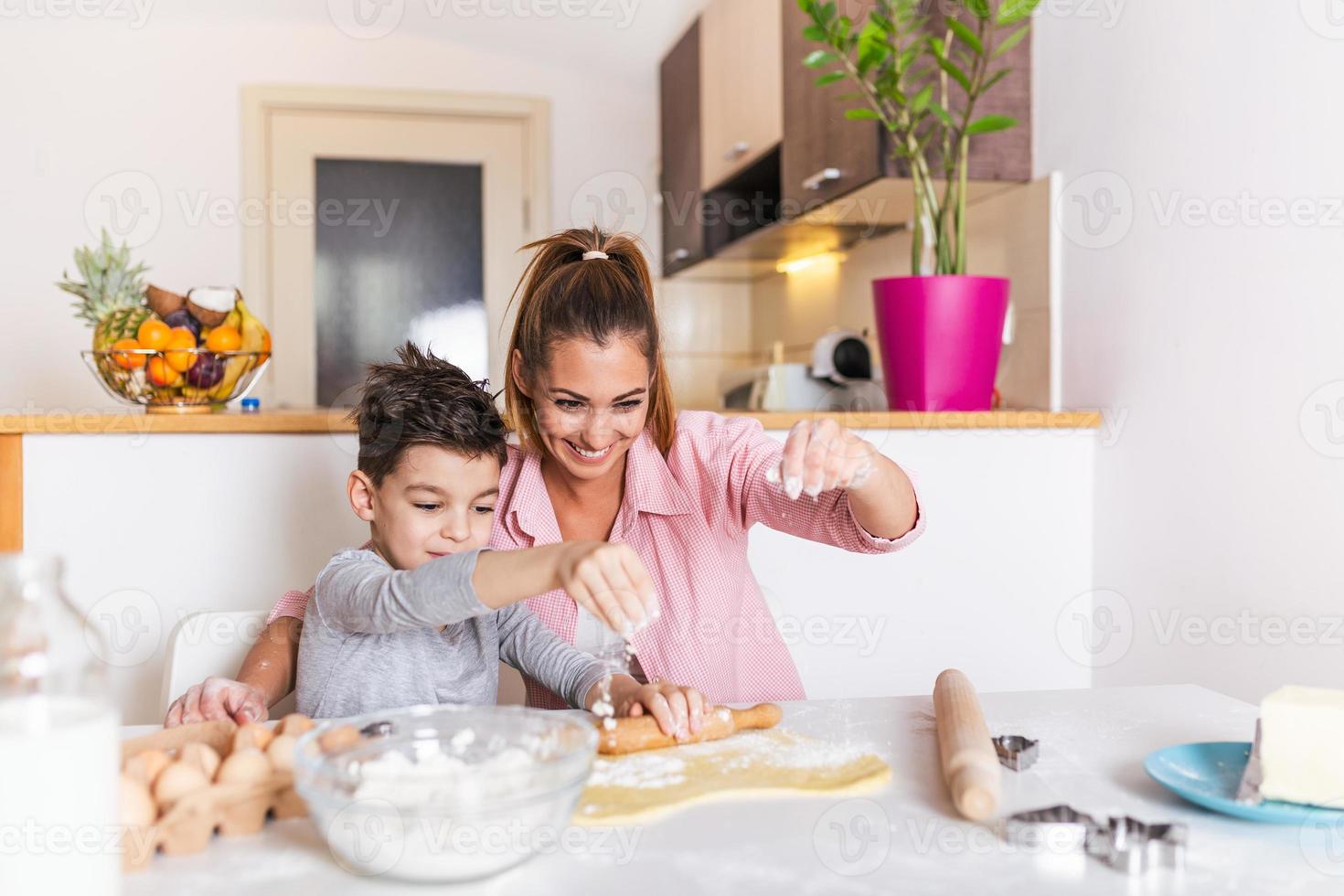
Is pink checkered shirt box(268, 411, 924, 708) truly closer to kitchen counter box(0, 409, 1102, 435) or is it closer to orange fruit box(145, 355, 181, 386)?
kitchen counter box(0, 409, 1102, 435)

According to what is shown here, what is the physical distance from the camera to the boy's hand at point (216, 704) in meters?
1.12

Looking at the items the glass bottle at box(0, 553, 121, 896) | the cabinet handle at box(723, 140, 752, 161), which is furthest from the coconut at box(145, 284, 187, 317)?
the cabinet handle at box(723, 140, 752, 161)

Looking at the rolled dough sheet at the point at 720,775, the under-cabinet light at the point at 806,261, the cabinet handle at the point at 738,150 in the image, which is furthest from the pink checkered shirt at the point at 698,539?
the under-cabinet light at the point at 806,261

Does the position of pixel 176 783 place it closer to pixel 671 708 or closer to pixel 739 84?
pixel 671 708

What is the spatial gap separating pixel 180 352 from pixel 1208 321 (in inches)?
61.0

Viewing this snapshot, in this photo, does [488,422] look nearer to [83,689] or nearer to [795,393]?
[83,689]

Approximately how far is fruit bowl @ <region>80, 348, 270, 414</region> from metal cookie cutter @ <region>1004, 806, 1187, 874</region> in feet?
4.78

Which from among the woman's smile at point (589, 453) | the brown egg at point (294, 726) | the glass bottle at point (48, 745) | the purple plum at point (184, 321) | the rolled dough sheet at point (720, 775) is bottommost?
the rolled dough sheet at point (720, 775)

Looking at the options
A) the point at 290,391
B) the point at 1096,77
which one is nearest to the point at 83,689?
the point at 1096,77

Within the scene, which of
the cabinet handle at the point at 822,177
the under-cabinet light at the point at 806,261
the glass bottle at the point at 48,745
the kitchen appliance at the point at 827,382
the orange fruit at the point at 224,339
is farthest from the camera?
the under-cabinet light at the point at 806,261

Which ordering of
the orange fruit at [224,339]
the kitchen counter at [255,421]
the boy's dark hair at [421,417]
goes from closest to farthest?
the boy's dark hair at [421,417], the kitchen counter at [255,421], the orange fruit at [224,339]

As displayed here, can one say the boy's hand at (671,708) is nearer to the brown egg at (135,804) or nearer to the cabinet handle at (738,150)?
the brown egg at (135,804)

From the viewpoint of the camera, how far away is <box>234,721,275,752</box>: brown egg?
2.75 feet

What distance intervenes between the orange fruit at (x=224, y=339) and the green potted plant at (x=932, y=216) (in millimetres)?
1053
